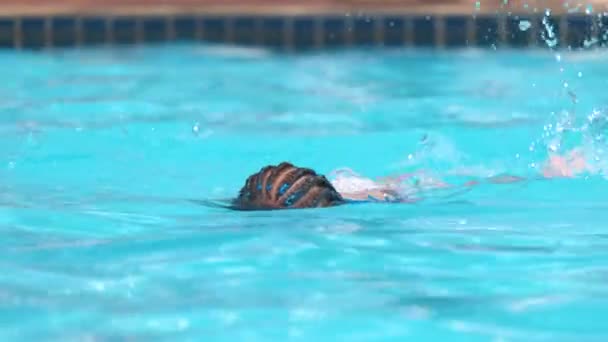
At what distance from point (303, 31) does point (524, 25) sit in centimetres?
182

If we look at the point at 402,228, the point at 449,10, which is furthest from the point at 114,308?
the point at 449,10

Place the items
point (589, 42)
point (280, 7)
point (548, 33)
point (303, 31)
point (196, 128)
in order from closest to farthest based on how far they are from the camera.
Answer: point (196, 128) < point (589, 42) < point (303, 31) < point (548, 33) < point (280, 7)

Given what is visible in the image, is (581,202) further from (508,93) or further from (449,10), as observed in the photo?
(449,10)

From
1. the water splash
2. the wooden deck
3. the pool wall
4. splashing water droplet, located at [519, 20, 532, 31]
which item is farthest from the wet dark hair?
splashing water droplet, located at [519, 20, 532, 31]

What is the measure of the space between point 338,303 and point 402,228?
1.11 metres

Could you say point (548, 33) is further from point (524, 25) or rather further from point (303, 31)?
point (303, 31)

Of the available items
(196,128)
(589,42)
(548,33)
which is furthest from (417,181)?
(548,33)

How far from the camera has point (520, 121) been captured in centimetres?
650

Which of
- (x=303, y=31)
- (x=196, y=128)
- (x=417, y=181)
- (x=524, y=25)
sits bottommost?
(x=196, y=128)

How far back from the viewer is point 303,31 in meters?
9.03

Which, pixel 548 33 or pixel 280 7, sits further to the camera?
pixel 280 7

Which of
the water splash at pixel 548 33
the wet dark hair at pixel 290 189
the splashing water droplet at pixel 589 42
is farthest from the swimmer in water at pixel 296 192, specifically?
the water splash at pixel 548 33

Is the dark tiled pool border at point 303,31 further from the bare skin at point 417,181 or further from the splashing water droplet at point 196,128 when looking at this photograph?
the bare skin at point 417,181

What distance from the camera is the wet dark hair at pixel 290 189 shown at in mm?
3938
